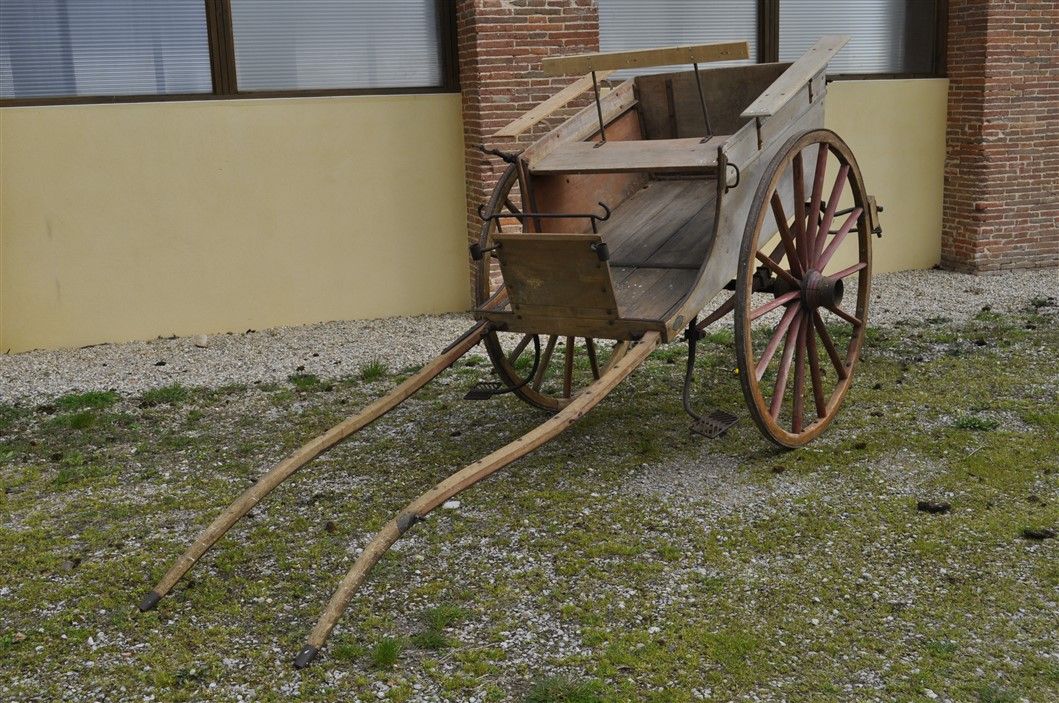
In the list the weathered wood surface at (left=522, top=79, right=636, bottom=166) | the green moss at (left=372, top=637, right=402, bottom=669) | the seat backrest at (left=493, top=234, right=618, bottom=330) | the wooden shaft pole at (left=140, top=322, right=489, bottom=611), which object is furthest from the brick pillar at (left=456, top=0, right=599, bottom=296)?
the green moss at (left=372, top=637, right=402, bottom=669)

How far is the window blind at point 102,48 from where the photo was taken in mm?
7371

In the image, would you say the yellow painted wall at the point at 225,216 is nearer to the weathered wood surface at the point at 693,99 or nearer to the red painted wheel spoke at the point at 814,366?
the weathered wood surface at the point at 693,99

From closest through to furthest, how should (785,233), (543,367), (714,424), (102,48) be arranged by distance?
(714,424) → (785,233) → (543,367) → (102,48)

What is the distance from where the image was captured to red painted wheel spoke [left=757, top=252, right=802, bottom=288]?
4583mm

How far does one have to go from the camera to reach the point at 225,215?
307 inches

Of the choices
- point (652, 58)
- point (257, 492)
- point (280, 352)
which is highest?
point (652, 58)

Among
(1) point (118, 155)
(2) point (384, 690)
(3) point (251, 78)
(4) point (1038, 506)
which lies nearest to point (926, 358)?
(4) point (1038, 506)

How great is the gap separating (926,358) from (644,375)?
1750 mm

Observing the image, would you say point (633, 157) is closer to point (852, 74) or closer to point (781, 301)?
point (781, 301)

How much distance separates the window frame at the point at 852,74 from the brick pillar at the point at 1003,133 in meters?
0.09

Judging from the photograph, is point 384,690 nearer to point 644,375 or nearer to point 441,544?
point 441,544

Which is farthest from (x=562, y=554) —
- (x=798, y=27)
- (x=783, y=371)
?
(x=798, y=27)

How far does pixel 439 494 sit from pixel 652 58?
2156 millimetres

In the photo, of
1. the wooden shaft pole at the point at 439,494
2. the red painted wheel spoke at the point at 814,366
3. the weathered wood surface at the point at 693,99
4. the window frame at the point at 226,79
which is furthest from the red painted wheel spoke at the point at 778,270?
the window frame at the point at 226,79
